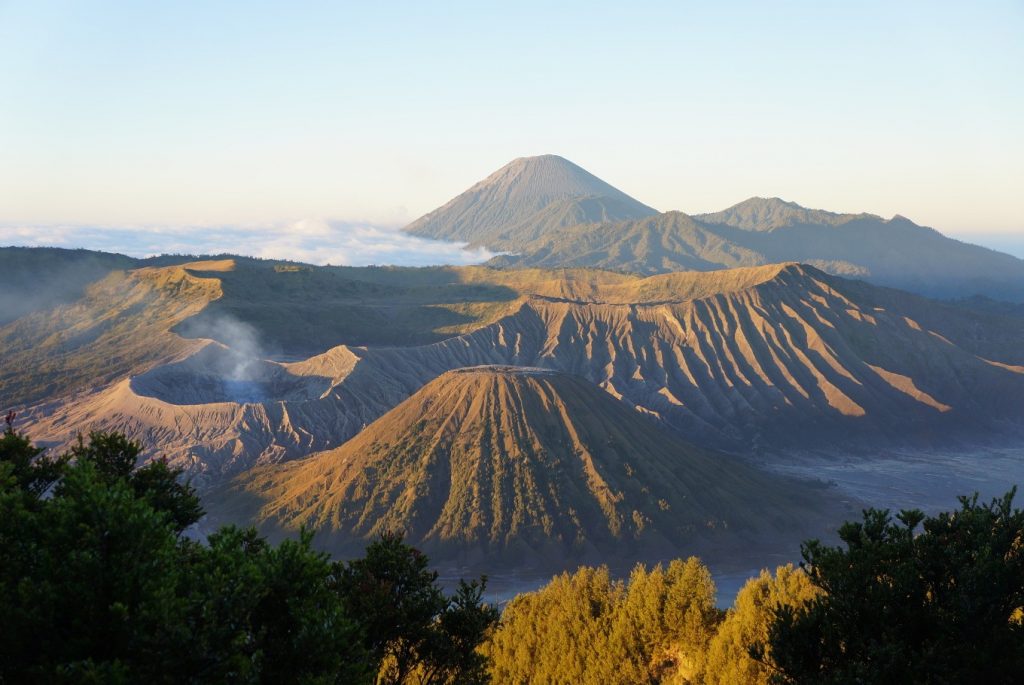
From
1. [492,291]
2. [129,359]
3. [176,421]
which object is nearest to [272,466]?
[176,421]

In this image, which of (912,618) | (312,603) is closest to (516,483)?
(912,618)

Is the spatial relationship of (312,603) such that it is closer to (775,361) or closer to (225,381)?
(225,381)

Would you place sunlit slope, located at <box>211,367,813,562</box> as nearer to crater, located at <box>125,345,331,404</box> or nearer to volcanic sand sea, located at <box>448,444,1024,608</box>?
volcanic sand sea, located at <box>448,444,1024,608</box>

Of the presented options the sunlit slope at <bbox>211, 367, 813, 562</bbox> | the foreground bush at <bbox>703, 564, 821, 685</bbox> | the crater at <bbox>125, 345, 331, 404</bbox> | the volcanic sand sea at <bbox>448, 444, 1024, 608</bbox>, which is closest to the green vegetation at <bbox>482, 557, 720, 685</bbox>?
the foreground bush at <bbox>703, 564, 821, 685</bbox>

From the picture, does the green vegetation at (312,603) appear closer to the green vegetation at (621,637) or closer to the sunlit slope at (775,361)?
the green vegetation at (621,637)

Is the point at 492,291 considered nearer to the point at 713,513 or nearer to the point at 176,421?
the point at 176,421
